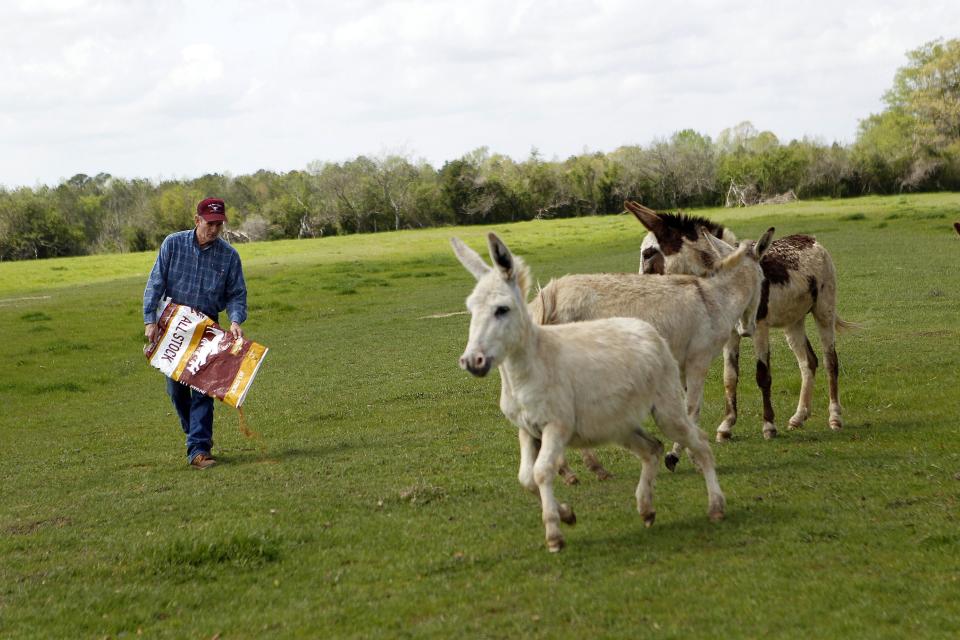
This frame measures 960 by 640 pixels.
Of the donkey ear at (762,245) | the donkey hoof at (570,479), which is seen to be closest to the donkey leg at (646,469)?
the donkey hoof at (570,479)

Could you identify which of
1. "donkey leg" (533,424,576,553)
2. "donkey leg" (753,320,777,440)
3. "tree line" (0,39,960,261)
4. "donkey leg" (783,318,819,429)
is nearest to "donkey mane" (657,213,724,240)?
"donkey leg" (753,320,777,440)

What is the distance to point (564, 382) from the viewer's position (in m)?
6.73

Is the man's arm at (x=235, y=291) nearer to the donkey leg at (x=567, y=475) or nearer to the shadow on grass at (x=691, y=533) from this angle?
the donkey leg at (x=567, y=475)

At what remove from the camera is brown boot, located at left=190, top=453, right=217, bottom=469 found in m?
10.3

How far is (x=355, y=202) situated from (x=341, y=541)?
287 feet

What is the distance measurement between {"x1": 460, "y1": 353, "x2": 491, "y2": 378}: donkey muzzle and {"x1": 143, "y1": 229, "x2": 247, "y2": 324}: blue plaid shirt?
4.71m

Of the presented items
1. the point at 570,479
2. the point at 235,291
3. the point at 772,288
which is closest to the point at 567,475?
the point at 570,479

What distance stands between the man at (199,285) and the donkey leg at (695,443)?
15.9 ft

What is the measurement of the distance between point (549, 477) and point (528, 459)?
0.38 meters

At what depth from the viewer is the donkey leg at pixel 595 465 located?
8688mm

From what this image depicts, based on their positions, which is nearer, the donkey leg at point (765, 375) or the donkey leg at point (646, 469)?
the donkey leg at point (646, 469)

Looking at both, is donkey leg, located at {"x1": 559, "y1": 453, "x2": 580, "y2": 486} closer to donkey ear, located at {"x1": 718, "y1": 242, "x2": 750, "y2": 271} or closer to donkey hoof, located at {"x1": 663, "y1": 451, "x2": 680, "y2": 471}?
donkey hoof, located at {"x1": 663, "y1": 451, "x2": 680, "y2": 471}

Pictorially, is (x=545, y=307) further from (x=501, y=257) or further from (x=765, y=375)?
(x=765, y=375)

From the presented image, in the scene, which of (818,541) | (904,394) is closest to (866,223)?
(904,394)
